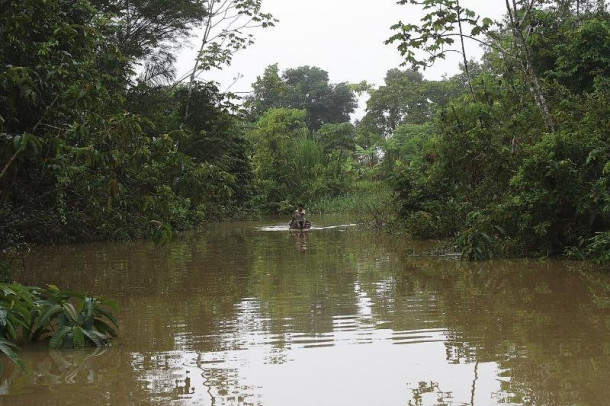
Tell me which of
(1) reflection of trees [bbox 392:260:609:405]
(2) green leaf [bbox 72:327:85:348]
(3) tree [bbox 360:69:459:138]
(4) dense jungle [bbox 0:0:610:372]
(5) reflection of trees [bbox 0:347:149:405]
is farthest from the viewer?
(3) tree [bbox 360:69:459:138]

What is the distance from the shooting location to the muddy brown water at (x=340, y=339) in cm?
429

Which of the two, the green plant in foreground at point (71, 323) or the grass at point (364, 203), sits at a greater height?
the grass at point (364, 203)

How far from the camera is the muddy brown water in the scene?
429 centimetres

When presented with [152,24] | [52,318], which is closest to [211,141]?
[152,24]

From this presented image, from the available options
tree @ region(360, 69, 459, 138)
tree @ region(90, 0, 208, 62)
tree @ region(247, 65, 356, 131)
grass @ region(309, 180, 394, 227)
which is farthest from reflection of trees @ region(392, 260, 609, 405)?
tree @ region(247, 65, 356, 131)

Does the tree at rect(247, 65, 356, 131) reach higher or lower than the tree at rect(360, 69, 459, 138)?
higher

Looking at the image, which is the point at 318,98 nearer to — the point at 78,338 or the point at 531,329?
the point at 531,329

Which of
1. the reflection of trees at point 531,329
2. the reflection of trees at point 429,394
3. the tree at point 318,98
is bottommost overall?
the reflection of trees at point 429,394

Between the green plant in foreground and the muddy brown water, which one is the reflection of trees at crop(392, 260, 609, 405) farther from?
the green plant in foreground

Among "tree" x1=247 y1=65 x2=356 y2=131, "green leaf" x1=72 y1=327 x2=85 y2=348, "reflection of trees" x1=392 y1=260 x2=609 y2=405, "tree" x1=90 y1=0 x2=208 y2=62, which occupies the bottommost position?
"reflection of trees" x1=392 y1=260 x2=609 y2=405

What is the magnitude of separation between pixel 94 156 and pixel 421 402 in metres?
4.05

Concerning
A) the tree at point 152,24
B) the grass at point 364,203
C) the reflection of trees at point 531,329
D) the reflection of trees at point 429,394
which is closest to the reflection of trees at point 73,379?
the reflection of trees at point 429,394

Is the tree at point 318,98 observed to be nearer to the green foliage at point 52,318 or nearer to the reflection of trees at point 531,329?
the reflection of trees at point 531,329

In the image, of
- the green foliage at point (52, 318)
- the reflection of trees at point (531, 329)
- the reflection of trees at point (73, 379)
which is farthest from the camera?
the green foliage at point (52, 318)
